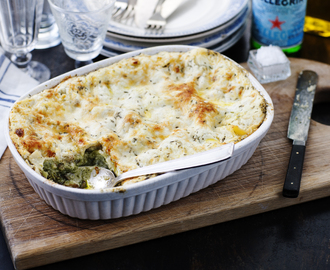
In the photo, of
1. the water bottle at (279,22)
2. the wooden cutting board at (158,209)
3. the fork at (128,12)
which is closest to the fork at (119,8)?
the fork at (128,12)

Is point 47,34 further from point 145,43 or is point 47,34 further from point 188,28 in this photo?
point 188,28

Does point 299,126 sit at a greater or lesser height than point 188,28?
lesser

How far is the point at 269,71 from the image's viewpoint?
228 centimetres

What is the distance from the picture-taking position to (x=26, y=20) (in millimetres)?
2232

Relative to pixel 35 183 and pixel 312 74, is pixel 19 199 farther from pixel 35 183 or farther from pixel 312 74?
pixel 312 74

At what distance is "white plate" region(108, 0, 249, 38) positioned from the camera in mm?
2332

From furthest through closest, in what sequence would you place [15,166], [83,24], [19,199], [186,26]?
[186,26], [83,24], [15,166], [19,199]

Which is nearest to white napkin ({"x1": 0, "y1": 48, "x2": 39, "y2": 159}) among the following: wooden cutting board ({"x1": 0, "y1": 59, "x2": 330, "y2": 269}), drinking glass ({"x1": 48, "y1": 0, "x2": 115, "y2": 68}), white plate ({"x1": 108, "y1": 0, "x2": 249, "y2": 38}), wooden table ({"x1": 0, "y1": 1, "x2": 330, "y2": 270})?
drinking glass ({"x1": 48, "y1": 0, "x2": 115, "y2": 68})

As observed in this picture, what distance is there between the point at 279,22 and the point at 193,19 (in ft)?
1.76

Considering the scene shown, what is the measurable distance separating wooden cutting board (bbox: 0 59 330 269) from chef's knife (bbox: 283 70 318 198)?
6cm

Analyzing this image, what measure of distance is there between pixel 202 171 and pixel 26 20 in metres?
1.35

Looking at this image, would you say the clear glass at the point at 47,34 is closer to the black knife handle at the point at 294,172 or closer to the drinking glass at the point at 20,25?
the drinking glass at the point at 20,25

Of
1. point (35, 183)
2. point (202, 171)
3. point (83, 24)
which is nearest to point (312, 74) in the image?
point (202, 171)

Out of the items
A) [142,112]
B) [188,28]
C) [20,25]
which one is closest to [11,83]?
[20,25]
